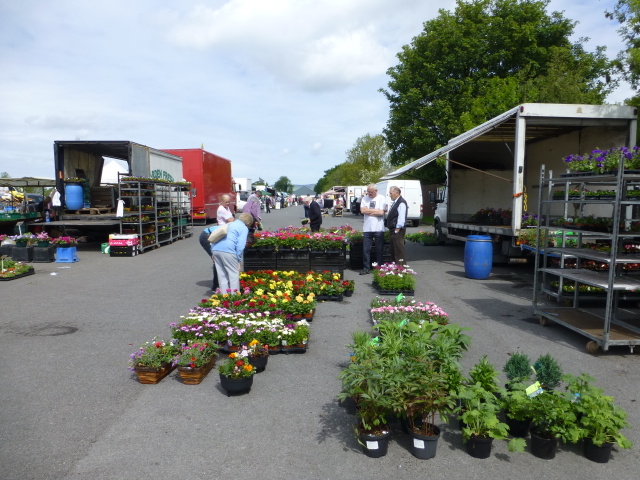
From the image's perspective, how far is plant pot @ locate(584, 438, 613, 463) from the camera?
363cm

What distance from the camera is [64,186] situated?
54.2ft

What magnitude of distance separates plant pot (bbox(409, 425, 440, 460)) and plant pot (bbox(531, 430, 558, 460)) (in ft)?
2.58

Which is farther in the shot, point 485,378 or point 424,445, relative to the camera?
point 485,378

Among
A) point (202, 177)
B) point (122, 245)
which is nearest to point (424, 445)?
point (122, 245)

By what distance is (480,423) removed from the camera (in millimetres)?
3725

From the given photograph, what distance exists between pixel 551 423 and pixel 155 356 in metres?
4.05

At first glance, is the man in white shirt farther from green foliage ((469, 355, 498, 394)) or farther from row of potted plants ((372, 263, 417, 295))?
green foliage ((469, 355, 498, 394))

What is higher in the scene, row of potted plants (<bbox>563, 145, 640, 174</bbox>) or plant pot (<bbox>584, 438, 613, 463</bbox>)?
row of potted plants (<bbox>563, 145, 640, 174</bbox>)

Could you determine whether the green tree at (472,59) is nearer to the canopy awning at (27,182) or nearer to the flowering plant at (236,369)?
the canopy awning at (27,182)

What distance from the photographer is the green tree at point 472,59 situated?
26.0 m

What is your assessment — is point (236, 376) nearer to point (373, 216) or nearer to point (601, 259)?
point (601, 259)

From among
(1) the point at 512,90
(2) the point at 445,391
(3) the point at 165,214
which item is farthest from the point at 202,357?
(1) the point at 512,90

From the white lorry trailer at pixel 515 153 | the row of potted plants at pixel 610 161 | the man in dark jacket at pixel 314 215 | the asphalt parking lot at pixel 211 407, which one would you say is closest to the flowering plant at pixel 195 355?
the asphalt parking lot at pixel 211 407

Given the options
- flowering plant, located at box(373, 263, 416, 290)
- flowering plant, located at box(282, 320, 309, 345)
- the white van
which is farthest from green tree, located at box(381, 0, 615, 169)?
flowering plant, located at box(282, 320, 309, 345)
